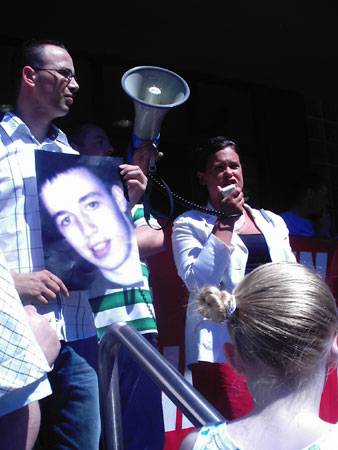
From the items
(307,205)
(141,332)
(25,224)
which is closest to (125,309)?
(141,332)

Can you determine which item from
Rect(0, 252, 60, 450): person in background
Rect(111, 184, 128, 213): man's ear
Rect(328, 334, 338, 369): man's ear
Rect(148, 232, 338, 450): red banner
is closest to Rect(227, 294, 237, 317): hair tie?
Rect(328, 334, 338, 369): man's ear

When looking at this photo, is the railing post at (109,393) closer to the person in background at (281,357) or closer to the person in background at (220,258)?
the person in background at (220,258)

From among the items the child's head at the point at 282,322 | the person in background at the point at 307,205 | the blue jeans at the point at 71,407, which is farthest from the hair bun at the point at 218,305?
the person in background at the point at 307,205

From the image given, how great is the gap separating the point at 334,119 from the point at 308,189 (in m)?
2.70

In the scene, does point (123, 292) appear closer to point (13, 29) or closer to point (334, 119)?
point (13, 29)

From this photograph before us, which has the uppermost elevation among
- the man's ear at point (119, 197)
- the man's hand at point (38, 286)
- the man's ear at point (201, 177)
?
the man's ear at point (201, 177)

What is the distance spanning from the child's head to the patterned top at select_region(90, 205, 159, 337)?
973mm

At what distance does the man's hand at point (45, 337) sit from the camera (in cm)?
205

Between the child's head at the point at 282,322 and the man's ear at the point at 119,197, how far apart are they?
94 centimetres

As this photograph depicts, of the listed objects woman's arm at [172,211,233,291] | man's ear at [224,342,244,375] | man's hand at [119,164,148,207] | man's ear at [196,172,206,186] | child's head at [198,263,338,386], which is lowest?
man's ear at [224,342,244,375]

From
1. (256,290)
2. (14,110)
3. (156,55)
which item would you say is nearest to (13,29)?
(156,55)

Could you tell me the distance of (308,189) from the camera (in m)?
4.71

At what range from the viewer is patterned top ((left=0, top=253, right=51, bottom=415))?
1.82 m

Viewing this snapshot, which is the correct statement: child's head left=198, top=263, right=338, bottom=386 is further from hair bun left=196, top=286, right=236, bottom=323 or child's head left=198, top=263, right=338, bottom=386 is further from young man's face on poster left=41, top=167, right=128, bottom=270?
young man's face on poster left=41, top=167, right=128, bottom=270
